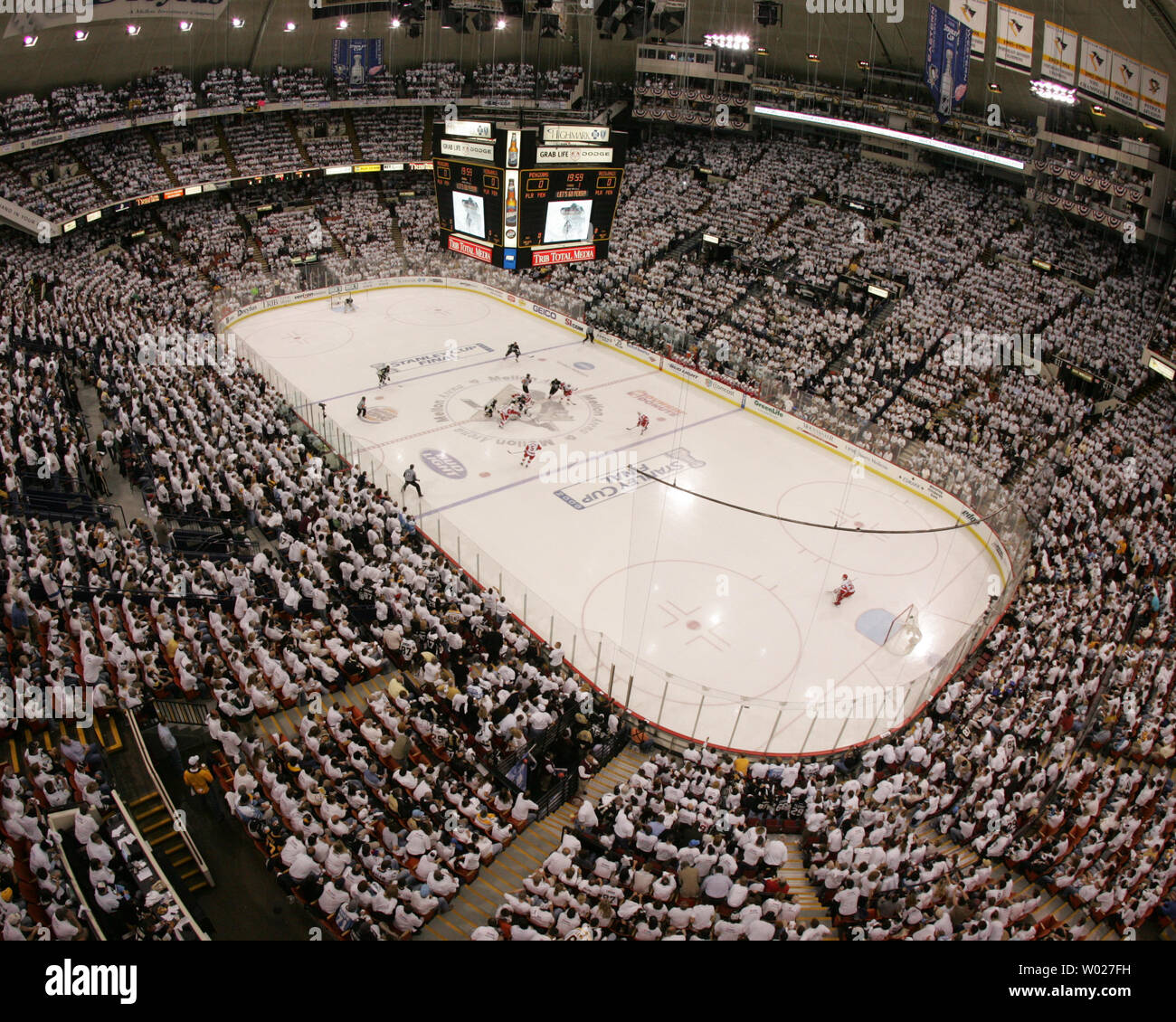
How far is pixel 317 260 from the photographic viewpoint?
4541 centimetres

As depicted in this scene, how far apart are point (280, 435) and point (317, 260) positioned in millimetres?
24282

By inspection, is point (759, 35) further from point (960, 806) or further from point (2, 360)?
point (960, 806)

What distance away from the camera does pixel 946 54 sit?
30172mm

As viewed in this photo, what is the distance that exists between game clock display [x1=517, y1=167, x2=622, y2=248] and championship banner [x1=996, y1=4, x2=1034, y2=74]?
14638 millimetres

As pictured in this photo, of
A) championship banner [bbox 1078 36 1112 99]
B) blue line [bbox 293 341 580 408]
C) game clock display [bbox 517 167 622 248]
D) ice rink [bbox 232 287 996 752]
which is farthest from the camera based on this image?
blue line [bbox 293 341 580 408]

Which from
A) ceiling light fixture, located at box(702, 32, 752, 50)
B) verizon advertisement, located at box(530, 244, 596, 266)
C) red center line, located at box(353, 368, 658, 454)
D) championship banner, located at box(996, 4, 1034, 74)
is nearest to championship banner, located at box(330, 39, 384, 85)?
ceiling light fixture, located at box(702, 32, 752, 50)

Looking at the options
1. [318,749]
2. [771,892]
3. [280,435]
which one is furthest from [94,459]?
[771,892]

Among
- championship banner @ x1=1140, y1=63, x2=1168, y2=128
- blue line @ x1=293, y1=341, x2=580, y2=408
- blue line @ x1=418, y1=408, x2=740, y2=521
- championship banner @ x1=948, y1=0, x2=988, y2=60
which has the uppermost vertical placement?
championship banner @ x1=948, y1=0, x2=988, y2=60

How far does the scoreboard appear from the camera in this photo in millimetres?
22422

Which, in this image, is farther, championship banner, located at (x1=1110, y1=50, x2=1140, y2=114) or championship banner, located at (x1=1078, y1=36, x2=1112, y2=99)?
championship banner, located at (x1=1110, y1=50, x2=1140, y2=114)

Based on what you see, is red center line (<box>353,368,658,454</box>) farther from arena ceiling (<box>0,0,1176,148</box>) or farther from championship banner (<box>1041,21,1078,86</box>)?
championship banner (<box>1041,21,1078,86</box>)

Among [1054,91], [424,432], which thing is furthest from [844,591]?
[1054,91]

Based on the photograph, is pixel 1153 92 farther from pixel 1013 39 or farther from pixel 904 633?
pixel 904 633

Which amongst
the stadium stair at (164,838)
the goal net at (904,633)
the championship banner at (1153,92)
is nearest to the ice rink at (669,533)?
the goal net at (904,633)
